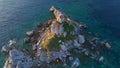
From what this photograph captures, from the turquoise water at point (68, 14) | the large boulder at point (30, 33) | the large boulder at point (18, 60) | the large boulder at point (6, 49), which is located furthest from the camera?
the turquoise water at point (68, 14)

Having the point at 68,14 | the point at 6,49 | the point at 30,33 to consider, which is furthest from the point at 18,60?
the point at 68,14

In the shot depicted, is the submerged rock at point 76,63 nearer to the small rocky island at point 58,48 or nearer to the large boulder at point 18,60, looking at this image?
the small rocky island at point 58,48

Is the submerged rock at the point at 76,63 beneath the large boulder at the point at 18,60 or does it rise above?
beneath

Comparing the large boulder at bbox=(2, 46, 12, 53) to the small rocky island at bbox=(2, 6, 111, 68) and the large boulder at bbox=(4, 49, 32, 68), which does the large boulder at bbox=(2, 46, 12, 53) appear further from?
the large boulder at bbox=(4, 49, 32, 68)

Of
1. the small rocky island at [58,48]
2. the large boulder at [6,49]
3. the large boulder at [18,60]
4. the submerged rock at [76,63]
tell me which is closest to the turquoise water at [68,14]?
the large boulder at [6,49]

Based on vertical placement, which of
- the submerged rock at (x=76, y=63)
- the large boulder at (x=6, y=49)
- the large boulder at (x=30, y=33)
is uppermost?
the large boulder at (x=30, y=33)

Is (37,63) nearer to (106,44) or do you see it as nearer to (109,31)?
(106,44)

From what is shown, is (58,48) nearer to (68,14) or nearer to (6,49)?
(6,49)
